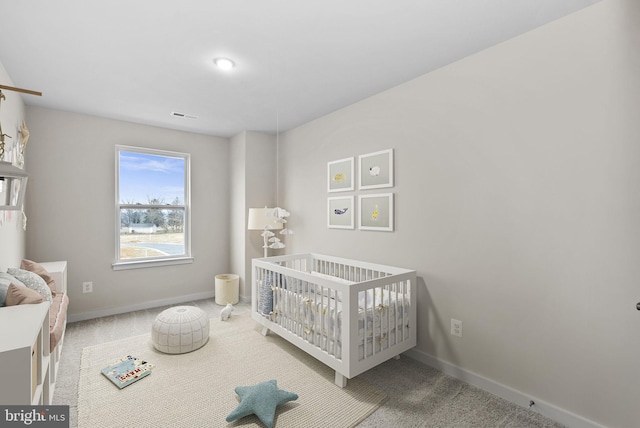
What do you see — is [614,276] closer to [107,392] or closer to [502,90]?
[502,90]

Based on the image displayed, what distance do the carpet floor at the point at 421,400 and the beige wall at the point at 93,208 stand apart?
0.97m

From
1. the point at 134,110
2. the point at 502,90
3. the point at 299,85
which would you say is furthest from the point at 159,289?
the point at 502,90

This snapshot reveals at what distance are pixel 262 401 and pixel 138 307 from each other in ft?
8.94

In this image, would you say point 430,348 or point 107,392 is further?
point 430,348

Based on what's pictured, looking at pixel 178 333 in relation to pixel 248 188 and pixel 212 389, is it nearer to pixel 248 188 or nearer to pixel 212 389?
pixel 212 389

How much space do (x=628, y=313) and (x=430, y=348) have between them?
126 centimetres

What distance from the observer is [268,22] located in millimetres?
1805

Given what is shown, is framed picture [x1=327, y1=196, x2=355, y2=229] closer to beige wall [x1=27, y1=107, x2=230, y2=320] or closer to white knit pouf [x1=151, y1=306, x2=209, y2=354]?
white knit pouf [x1=151, y1=306, x2=209, y2=354]

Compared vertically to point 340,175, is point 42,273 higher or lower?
lower

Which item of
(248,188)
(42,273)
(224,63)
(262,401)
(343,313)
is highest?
(224,63)

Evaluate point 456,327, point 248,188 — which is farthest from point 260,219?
point 456,327

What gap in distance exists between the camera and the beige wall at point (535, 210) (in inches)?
63.4

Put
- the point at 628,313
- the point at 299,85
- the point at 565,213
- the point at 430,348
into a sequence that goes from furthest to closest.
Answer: the point at 299,85, the point at 430,348, the point at 565,213, the point at 628,313

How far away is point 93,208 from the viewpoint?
351 cm
